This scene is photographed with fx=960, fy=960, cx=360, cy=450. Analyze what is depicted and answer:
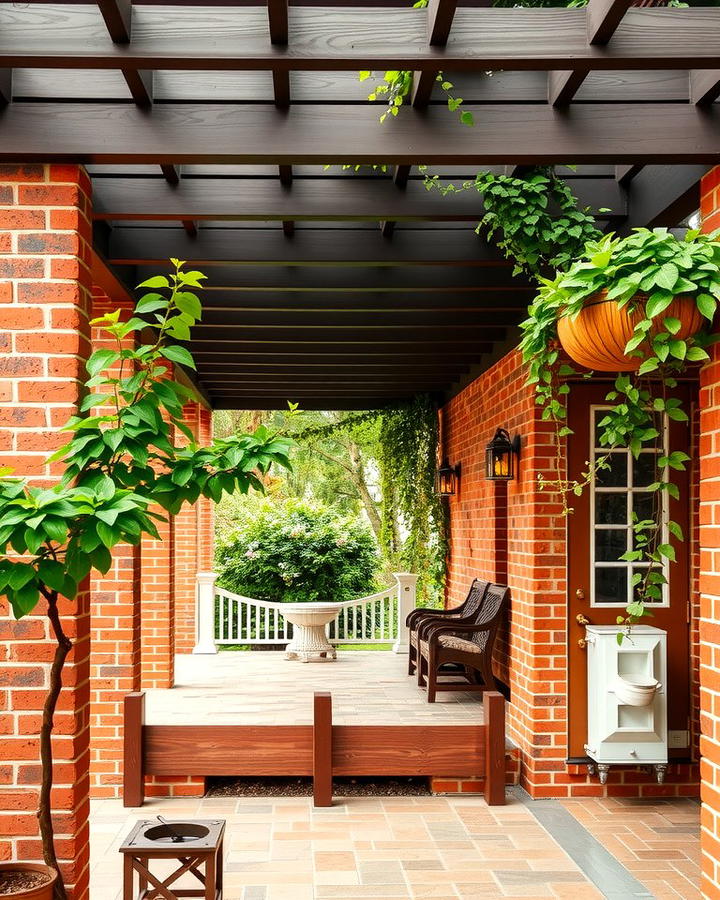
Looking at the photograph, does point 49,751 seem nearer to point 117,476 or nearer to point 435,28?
point 117,476

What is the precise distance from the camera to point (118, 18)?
9.06 ft

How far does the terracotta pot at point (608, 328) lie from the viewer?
10.2 feet

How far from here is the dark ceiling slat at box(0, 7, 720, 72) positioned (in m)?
2.89

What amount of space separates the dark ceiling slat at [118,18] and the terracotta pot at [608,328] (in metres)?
1.71

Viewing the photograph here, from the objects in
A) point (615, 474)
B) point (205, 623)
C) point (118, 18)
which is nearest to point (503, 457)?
point (615, 474)

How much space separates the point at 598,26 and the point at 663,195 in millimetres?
1522

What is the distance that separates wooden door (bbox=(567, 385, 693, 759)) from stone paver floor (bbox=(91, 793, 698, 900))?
2.71 ft

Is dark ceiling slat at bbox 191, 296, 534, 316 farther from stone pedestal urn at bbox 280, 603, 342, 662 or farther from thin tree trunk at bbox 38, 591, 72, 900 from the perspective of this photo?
stone pedestal urn at bbox 280, 603, 342, 662

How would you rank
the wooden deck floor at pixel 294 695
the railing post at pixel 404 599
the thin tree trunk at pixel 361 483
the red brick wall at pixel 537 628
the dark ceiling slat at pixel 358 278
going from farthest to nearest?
the thin tree trunk at pixel 361 483 < the railing post at pixel 404 599 < the wooden deck floor at pixel 294 695 < the red brick wall at pixel 537 628 < the dark ceiling slat at pixel 358 278

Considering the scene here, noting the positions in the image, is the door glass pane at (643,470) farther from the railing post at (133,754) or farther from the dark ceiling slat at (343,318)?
the railing post at (133,754)

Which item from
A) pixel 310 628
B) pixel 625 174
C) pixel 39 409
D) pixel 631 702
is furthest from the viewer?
pixel 310 628

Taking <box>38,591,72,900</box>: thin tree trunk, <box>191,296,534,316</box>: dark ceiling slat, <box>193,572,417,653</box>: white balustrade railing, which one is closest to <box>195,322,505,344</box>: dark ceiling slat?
<box>191,296,534,316</box>: dark ceiling slat

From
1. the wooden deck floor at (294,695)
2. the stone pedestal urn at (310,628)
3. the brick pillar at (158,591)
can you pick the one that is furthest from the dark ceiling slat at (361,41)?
the stone pedestal urn at (310,628)

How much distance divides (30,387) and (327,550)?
9801mm
